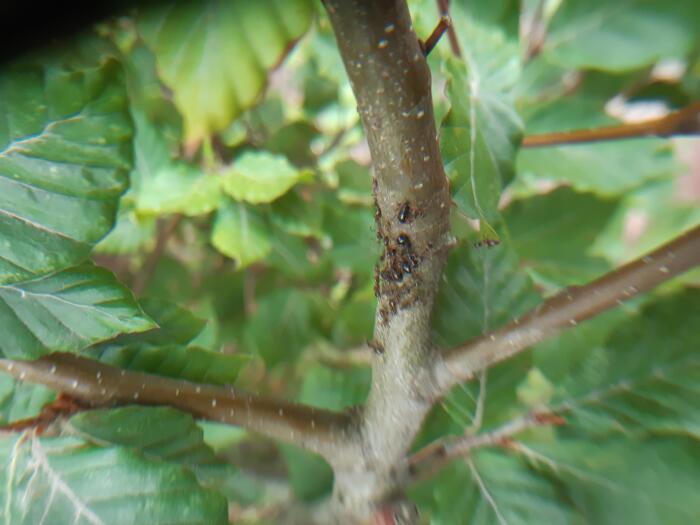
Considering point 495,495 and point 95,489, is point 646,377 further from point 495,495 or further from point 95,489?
point 95,489

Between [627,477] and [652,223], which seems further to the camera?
[652,223]

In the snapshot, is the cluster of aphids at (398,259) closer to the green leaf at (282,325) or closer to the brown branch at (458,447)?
the brown branch at (458,447)

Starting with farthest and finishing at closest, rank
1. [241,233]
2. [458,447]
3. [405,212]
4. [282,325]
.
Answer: [282,325] → [241,233] → [458,447] → [405,212]

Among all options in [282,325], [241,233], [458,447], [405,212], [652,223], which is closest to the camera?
[405,212]

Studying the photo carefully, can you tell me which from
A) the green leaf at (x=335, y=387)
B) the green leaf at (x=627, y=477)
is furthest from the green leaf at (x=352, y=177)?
the green leaf at (x=627, y=477)

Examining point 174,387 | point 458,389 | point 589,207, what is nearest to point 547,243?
point 589,207

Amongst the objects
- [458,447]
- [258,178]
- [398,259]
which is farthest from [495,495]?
[258,178]
